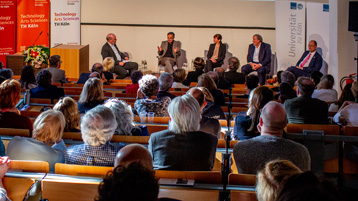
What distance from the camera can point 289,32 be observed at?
11938 millimetres

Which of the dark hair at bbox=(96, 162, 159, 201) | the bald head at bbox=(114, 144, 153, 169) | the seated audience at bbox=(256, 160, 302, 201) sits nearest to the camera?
the dark hair at bbox=(96, 162, 159, 201)

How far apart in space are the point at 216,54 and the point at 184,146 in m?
8.98

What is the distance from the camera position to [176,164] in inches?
129

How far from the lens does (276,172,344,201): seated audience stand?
4.95 ft

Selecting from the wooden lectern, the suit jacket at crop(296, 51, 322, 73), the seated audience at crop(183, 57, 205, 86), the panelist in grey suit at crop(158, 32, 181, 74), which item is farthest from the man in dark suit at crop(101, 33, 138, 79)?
the suit jacket at crop(296, 51, 322, 73)

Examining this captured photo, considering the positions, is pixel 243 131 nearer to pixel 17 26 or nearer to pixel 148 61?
pixel 148 61

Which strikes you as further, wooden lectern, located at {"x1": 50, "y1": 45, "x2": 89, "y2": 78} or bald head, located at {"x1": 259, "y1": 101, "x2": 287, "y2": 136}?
wooden lectern, located at {"x1": 50, "y1": 45, "x2": 89, "y2": 78}

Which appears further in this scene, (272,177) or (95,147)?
(95,147)

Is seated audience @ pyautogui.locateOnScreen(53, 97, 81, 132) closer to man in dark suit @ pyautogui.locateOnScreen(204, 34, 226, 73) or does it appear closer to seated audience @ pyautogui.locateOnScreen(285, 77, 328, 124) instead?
seated audience @ pyautogui.locateOnScreen(285, 77, 328, 124)

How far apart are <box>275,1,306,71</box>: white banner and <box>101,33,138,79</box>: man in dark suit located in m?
3.61

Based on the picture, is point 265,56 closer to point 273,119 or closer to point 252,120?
point 252,120

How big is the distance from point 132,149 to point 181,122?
87 cm

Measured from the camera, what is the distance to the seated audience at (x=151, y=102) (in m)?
5.22

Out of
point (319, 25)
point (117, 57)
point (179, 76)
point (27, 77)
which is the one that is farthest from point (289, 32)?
point (27, 77)
